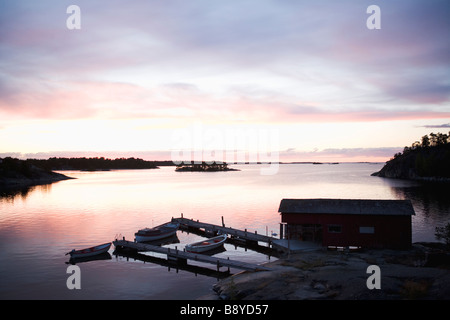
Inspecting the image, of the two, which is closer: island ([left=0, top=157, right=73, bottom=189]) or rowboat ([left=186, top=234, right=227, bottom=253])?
rowboat ([left=186, top=234, right=227, bottom=253])

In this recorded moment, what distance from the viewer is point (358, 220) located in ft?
119

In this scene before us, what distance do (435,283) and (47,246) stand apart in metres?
45.7

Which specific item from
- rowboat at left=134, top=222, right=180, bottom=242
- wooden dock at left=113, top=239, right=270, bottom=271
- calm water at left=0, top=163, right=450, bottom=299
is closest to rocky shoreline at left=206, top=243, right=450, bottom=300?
wooden dock at left=113, top=239, right=270, bottom=271

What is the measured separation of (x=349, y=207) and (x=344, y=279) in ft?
42.7

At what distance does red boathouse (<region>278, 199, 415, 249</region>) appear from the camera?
116 ft

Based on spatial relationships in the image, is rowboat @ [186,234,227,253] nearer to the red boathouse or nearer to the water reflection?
the water reflection

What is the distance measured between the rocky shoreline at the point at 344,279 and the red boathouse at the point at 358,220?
1974mm

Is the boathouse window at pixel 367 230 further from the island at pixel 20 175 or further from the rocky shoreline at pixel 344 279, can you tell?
the island at pixel 20 175

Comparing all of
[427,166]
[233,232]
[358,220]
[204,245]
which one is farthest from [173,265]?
[427,166]

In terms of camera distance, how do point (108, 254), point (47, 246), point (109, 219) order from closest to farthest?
point (108, 254), point (47, 246), point (109, 219)

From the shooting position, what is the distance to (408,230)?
35.4 meters

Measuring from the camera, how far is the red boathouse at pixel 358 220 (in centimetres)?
3544
